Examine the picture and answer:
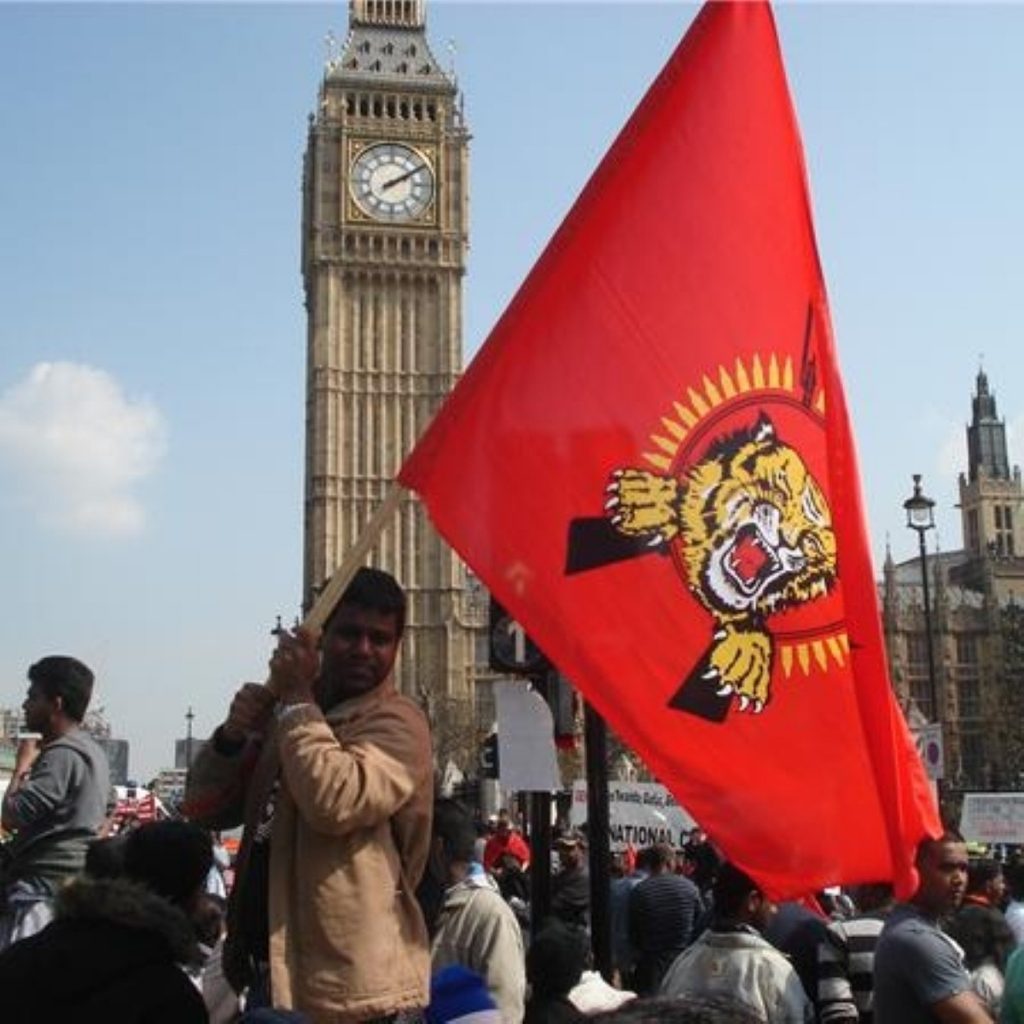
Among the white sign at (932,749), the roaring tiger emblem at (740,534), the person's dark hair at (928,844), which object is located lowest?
the person's dark hair at (928,844)

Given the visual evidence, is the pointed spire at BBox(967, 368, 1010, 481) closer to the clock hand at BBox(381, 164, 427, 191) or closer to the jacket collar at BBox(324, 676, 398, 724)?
the clock hand at BBox(381, 164, 427, 191)

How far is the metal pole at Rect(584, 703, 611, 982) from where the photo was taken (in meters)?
6.06

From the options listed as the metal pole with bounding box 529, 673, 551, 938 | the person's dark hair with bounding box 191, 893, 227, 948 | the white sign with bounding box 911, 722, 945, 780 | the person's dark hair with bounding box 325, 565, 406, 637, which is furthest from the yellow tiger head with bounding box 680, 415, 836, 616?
the white sign with bounding box 911, 722, 945, 780

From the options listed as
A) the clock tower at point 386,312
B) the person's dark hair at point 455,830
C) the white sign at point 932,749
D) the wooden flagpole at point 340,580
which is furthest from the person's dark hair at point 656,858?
the clock tower at point 386,312

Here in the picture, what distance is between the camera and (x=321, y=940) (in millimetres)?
3238

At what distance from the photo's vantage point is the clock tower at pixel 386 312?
66250 millimetres

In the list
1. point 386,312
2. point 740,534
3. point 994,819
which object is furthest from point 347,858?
point 386,312

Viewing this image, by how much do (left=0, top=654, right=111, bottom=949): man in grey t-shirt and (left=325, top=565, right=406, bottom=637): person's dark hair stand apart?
68.7 inches

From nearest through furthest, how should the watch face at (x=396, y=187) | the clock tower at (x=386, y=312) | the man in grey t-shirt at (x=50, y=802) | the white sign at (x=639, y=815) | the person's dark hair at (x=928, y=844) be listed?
the person's dark hair at (x=928, y=844) < the man in grey t-shirt at (x=50, y=802) < the white sign at (x=639, y=815) < the clock tower at (x=386, y=312) < the watch face at (x=396, y=187)

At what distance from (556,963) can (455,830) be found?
62 centimetres

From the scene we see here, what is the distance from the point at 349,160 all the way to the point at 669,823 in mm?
55333

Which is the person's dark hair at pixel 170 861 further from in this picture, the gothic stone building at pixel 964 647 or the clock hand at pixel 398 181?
the clock hand at pixel 398 181

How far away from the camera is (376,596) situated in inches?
143

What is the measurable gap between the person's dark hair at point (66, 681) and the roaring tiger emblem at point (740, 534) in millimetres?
1964
